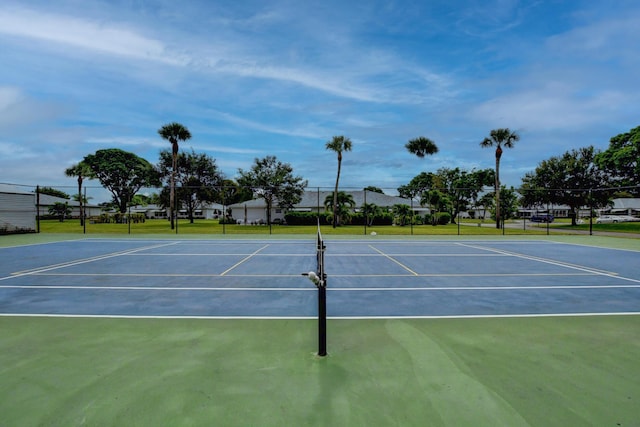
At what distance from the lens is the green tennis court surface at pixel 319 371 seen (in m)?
3.13

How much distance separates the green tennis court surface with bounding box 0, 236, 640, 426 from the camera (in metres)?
3.13

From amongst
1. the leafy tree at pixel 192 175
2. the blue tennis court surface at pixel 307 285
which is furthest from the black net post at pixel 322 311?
the leafy tree at pixel 192 175

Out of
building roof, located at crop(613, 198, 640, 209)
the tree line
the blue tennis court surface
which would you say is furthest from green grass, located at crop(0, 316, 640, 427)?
building roof, located at crop(613, 198, 640, 209)

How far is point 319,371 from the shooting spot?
3938mm

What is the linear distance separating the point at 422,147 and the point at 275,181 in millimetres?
33069

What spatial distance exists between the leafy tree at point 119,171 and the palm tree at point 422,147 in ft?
146

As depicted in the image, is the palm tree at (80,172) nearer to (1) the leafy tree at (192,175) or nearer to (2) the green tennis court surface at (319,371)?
(1) the leafy tree at (192,175)

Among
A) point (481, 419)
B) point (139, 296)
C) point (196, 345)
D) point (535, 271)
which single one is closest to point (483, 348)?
point (481, 419)

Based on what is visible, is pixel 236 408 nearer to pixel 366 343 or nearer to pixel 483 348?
pixel 366 343

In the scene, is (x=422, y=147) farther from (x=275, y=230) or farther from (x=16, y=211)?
(x=16, y=211)

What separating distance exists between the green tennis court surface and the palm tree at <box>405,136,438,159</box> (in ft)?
196

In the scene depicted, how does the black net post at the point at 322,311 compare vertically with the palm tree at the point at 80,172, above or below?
below

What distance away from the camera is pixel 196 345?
4730mm

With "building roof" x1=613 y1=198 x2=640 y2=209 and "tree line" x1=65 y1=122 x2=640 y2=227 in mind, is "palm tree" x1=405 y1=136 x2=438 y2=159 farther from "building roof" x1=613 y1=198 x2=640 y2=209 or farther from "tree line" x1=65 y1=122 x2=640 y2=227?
"building roof" x1=613 y1=198 x2=640 y2=209
